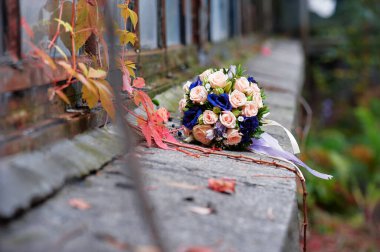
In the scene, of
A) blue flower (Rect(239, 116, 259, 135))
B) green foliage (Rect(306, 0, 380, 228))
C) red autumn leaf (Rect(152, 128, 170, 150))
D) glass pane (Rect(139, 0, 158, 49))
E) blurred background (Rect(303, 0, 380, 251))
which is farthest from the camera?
green foliage (Rect(306, 0, 380, 228))

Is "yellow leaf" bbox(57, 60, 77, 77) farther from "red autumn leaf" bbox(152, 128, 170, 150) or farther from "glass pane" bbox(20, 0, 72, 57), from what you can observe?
"red autumn leaf" bbox(152, 128, 170, 150)

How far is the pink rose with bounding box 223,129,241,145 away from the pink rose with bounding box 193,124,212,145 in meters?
0.06

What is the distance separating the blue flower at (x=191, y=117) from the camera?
6.81ft

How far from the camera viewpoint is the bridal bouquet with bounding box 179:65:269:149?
6.64ft

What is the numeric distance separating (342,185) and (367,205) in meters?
0.30

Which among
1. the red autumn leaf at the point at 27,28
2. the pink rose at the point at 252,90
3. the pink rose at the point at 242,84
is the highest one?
the red autumn leaf at the point at 27,28

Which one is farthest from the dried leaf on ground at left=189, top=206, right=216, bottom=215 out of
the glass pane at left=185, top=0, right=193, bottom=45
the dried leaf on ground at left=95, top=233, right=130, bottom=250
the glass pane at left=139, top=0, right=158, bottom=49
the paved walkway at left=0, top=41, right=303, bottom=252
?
the glass pane at left=185, top=0, right=193, bottom=45

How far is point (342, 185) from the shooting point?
598 centimetres

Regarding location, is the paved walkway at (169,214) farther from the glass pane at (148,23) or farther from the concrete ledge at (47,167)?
the glass pane at (148,23)

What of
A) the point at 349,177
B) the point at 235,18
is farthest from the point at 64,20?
the point at 235,18

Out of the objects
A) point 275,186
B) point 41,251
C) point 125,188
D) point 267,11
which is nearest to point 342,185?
point 275,186

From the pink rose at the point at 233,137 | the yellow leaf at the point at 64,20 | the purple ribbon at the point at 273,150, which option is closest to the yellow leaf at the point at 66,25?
the yellow leaf at the point at 64,20

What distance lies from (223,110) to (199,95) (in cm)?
10

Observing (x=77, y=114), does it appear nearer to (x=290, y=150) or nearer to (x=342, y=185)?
(x=290, y=150)
